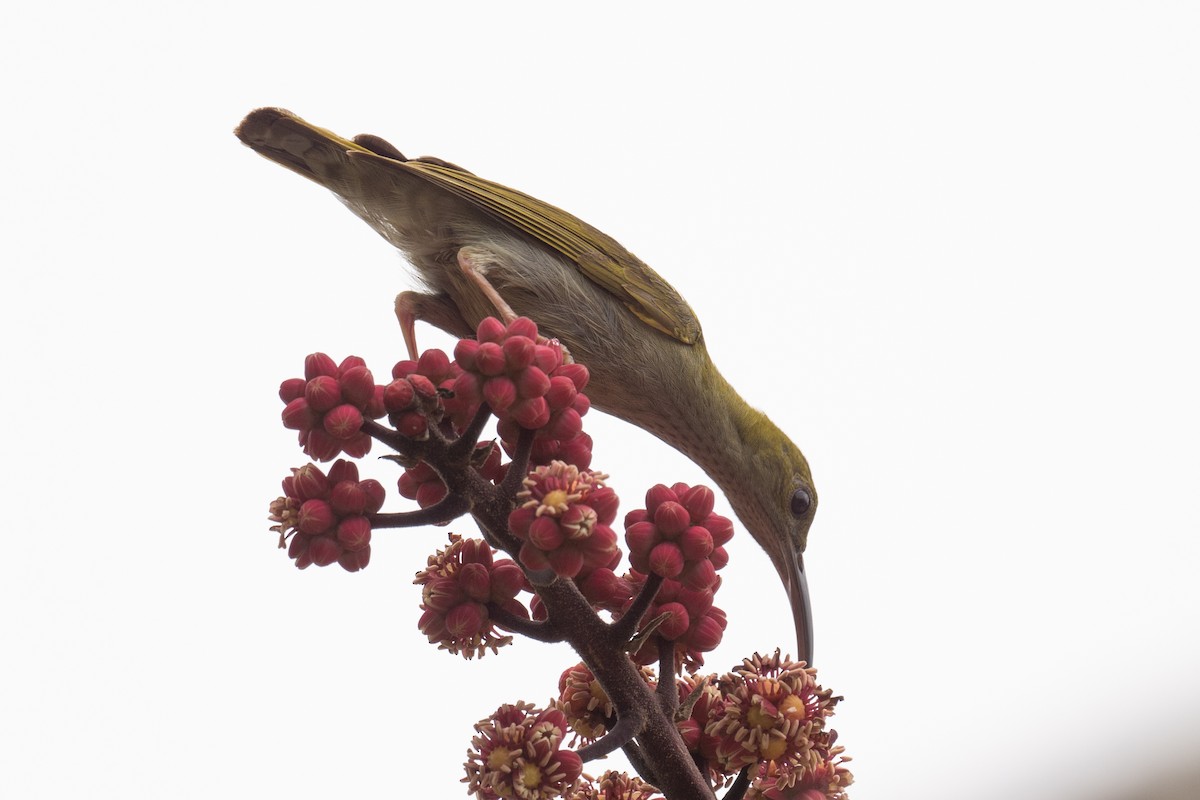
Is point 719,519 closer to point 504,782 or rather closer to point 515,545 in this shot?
point 515,545

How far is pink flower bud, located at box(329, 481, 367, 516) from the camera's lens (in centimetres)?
120

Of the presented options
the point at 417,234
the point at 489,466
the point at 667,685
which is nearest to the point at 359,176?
the point at 417,234

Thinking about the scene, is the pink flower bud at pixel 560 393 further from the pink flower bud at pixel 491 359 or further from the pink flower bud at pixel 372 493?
the pink flower bud at pixel 372 493

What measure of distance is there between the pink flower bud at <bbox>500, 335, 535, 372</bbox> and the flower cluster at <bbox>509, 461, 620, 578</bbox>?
0.43ft

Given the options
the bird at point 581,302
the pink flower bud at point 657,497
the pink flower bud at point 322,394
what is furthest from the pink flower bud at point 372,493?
the bird at point 581,302

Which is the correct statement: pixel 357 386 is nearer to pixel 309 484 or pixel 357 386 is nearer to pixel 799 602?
pixel 309 484

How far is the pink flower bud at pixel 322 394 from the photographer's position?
118 centimetres

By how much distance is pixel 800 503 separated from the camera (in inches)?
88.9

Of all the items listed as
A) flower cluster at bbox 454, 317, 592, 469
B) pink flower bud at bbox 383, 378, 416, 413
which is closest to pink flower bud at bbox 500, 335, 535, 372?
flower cluster at bbox 454, 317, 592, 469

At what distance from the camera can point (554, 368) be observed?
124cm

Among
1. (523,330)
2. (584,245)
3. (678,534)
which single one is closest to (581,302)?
(584,245)

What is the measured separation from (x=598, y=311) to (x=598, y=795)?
1.13m

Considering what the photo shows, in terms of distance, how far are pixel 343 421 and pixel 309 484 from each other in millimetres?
103

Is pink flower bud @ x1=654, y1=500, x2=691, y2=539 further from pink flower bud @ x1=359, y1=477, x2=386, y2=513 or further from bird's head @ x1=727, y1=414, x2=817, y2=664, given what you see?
bird's head @ x1=727, y1=414, x2=817, y2=664
